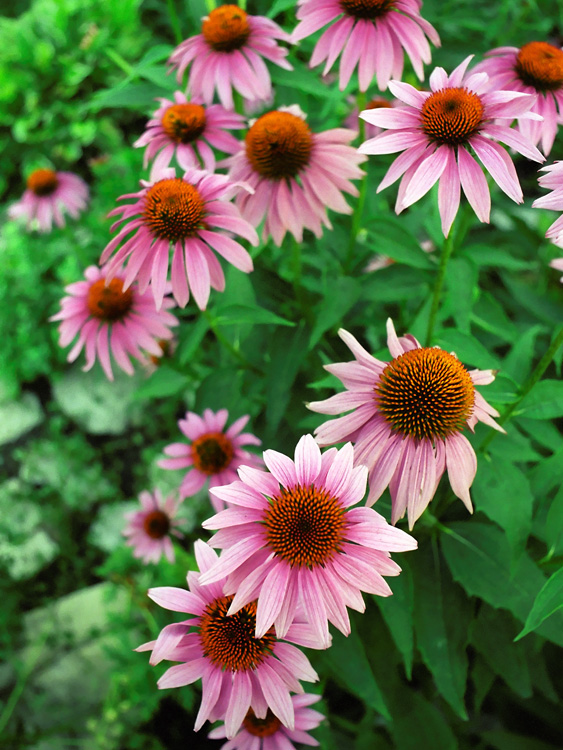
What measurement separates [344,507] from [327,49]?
0.87m

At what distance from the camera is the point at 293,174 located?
1.15 metres

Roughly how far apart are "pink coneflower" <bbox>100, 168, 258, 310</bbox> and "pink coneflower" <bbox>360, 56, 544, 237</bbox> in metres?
0.27

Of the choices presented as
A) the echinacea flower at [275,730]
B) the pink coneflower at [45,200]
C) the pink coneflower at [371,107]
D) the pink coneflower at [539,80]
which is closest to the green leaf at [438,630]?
the echinacea flower at [275,730]

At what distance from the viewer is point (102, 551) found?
249cm

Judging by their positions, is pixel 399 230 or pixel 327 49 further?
pixel 399 230

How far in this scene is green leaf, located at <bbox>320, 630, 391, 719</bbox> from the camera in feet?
3.43

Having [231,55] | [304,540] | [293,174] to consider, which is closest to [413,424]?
[304,540]

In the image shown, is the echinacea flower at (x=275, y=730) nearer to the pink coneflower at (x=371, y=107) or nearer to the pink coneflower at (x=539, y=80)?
the pink coneflower at (x=539, y=80)

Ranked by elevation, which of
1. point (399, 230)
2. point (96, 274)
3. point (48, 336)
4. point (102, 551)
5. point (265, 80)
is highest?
point (265, 80)

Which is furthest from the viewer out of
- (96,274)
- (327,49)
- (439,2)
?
(439,2)

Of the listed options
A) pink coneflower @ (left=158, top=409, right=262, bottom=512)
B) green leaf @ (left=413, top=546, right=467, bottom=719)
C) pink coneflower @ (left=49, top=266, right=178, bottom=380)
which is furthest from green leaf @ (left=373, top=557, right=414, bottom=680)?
pink coneflower @ (left=49, top=266, right=178, bottom=380)

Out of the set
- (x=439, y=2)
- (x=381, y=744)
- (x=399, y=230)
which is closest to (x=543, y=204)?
(x=399, y=230)

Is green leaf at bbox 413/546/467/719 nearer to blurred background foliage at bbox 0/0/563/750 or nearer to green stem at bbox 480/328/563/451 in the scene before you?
blurred background foliage at bbox 0/0/563/750

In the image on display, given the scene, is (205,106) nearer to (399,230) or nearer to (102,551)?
(399,230)
